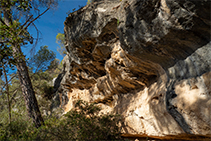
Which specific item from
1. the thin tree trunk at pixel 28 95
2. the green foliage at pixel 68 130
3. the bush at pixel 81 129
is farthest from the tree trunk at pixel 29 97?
the bush at pixel 81 129

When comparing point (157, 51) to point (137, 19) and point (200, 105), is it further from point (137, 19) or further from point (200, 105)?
point (200, 105)

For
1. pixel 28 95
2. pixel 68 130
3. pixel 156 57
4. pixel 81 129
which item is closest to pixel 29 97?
pixel 28 95

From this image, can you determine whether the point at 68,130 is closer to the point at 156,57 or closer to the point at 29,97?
the point at 29,97

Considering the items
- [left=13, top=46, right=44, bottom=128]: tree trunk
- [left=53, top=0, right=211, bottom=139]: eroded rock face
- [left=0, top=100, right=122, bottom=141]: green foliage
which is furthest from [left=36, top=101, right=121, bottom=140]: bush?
[left=13, top=46, right=44, bottom=128]: tree trunk

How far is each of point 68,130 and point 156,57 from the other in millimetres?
3865

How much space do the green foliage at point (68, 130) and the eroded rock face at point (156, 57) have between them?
0.61 meters

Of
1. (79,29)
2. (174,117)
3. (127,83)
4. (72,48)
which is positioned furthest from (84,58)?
(174,117)

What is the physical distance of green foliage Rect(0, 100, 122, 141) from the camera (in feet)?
14.0

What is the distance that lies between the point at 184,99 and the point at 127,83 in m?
3.10

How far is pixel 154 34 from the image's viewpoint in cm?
312

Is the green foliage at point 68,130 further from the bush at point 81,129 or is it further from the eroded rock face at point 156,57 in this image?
the eroded rock face at point 156,57

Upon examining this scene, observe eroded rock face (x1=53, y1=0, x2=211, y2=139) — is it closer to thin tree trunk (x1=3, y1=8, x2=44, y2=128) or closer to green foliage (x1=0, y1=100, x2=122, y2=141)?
green foliage (x1=0, y1=100, x2=122, y2=141)

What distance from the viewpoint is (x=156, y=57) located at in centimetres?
362

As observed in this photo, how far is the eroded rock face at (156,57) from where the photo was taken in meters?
2.46
